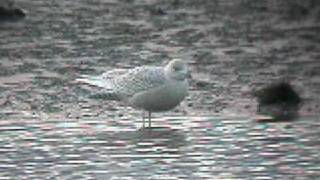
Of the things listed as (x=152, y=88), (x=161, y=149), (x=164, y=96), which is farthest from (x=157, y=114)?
(x=161, y=149)

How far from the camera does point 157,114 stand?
15.2 meters

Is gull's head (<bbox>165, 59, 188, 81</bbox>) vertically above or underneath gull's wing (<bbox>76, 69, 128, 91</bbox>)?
above

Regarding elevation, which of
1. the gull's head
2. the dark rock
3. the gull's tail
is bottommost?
the dark rock

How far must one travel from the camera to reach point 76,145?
43.4 ft

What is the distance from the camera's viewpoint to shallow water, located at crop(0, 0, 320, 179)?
40.1 ft

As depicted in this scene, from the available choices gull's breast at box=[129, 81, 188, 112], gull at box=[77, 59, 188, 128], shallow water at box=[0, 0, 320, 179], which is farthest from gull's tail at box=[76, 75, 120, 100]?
gull's breast at box=[129, 81, 188, 112]

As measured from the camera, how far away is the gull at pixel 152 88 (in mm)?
14133

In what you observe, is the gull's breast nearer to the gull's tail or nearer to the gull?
the gull

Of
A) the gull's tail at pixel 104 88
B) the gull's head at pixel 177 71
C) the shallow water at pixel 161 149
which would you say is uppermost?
the gull's head at pixel 177 71

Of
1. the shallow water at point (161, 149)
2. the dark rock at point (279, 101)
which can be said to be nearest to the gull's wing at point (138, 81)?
the shallow water at point (161, 149)

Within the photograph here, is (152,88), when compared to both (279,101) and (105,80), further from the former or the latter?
(279,101)

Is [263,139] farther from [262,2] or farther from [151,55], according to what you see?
[262,2]

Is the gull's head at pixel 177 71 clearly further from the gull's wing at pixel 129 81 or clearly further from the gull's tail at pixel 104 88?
the gull's tail at pixel 104 88

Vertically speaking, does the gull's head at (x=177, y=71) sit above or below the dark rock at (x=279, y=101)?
above
